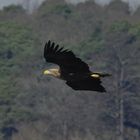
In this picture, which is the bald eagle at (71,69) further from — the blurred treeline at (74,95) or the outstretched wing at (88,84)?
the blurred treeline at (74,95)

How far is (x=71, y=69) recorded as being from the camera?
17719mm

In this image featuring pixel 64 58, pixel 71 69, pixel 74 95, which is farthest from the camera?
pixel 74 95

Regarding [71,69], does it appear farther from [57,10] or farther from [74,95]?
[57,10]

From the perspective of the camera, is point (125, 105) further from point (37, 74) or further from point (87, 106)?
point (37, 74)

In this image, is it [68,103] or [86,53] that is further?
[86,53]

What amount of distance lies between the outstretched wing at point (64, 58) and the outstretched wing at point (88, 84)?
25 cm

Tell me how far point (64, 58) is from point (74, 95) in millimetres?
28621

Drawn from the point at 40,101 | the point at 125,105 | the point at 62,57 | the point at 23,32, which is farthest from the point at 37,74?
the point at 62,57

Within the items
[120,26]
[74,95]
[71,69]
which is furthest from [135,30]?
[71,69]

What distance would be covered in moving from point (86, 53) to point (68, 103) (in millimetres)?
6207

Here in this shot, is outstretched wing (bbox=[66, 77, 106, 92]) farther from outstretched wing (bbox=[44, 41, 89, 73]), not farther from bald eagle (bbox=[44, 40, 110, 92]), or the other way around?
outstretched wing (bbox=[44, 41, 89, 73])

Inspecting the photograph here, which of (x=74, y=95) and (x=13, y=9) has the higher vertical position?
(x=13, y=9)

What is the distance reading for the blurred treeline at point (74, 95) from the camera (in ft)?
150

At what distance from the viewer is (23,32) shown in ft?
195
